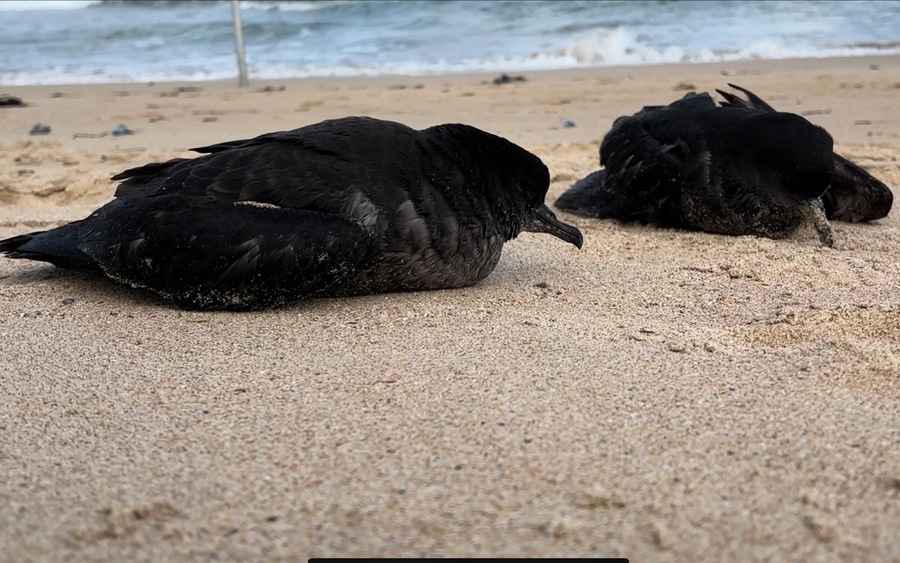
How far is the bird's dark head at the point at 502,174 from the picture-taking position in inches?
159

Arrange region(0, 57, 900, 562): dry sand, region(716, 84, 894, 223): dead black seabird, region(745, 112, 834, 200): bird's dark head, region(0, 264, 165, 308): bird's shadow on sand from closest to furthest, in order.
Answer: region(0, 57, 900, 562): dry sand → region(0, 264, 165, 308): bird's shadow on sand → region(745, 112, 834, 200): bird's dark head → region(716, 84, 894, 223): dead black seabird

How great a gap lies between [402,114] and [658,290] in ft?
21.8

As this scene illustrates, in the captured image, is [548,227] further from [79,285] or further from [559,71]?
[559,71]

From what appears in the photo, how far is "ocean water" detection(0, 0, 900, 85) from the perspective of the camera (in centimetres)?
1684

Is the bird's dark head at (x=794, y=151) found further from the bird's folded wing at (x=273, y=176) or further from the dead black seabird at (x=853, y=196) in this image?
the bird's folded wing at (x=273, y=176)

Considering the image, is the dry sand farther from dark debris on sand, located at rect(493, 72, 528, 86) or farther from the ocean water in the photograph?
the ocean water

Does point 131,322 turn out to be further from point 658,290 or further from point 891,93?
point 891,93

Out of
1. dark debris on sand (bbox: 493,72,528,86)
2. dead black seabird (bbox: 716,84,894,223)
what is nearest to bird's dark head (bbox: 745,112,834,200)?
dead black seabird (bbox: 716,84,894,223)

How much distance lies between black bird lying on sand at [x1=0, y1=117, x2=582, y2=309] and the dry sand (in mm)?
118

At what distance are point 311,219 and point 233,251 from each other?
29 centimetres

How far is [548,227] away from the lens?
170 inches

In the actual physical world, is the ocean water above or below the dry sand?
below

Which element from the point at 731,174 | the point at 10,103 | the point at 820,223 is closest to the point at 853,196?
the point at 820,223

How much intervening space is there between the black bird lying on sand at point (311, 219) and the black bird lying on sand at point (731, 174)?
1215 mm
